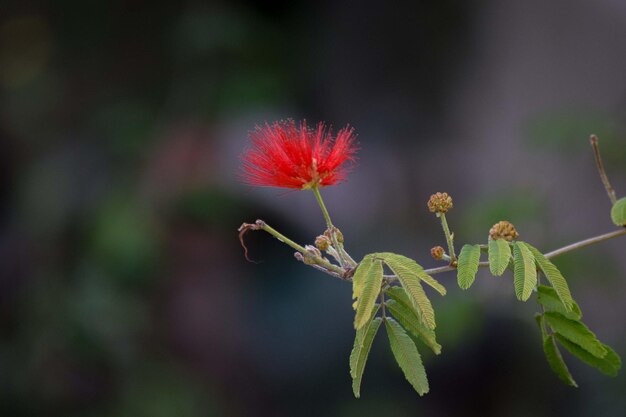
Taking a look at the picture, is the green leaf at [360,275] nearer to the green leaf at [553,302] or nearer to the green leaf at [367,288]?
the green leaf at [367,288]

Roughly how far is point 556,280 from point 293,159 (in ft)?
1.19

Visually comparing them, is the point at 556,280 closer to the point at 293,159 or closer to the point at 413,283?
the point at 413,283

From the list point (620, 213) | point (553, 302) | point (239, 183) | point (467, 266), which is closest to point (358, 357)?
point (467, 266)

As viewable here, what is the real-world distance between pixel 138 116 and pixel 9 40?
2.70 ft

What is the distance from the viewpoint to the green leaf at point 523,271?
98 cm

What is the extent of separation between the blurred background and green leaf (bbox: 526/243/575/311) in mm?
2486

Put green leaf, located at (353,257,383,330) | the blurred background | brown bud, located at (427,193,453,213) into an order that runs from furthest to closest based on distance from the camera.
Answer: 1. the blurred background
2. brown bud, located at (427,193,453,213)
3. green leaf, located at (353,257,383,330)

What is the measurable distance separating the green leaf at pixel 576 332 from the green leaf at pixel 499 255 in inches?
5.7

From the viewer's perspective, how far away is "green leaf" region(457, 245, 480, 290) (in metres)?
0.99

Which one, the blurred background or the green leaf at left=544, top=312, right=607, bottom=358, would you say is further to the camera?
the blurred background

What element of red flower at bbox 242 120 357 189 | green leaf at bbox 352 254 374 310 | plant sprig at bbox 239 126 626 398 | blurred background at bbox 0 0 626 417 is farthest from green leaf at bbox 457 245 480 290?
blurred background at bbox 0 0 626 417

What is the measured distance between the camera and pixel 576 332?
1.10m

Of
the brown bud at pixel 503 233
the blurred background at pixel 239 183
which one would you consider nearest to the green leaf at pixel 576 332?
the brown bud at pixel 503 233

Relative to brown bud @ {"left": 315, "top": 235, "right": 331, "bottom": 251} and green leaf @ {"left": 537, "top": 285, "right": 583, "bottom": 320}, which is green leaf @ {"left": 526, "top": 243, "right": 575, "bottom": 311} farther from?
brown bud @ {"left": 315, "top": 235, "right": 331, "bottom": 251}
